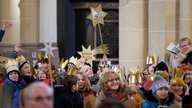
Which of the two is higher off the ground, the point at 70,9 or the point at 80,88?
the point at 70,9

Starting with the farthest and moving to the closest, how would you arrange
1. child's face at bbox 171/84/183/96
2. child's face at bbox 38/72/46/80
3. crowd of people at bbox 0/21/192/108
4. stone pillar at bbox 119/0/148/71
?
stone pillar at bbox 119/0/148/71
child's face at bbox 38/72/46/80
child's face at bbox 171/84/183/96
crowd of people at bbox 0/21/192/108

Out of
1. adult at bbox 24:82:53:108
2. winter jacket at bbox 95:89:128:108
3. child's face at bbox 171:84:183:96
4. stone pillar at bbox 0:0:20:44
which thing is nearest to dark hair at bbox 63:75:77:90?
winter jacket at bbox 95:89:128:108

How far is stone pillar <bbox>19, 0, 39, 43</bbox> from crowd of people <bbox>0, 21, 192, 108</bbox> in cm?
517

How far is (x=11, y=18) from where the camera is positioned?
19.5 metres

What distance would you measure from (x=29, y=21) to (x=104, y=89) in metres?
10.6

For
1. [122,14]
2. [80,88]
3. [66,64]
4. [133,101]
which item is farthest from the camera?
[122,14]

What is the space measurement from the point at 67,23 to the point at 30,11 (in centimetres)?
101

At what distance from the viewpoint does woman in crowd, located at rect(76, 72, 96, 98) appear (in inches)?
436

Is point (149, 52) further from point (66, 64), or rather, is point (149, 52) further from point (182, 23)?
point (66, 64)

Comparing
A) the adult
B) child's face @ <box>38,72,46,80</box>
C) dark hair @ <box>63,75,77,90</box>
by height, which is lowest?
child's face @ <box>38,72,46,80</box>

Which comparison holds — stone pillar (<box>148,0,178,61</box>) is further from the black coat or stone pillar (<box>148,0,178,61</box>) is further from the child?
the child

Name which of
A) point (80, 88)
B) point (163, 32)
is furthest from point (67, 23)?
point (80, 88)

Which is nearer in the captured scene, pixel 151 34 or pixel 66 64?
pixel 66 64

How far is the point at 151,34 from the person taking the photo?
55.0 ft
